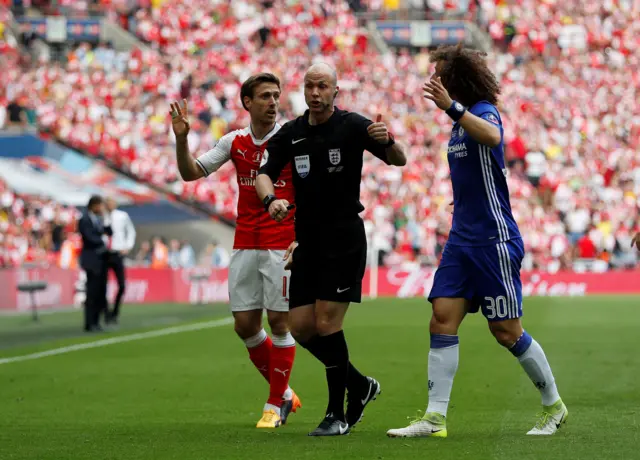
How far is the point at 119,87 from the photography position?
4044cm

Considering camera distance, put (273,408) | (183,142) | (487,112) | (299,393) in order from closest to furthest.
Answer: (487,112) → (183,142) → (273,408) → (299,393)

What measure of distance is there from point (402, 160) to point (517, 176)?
99.4 feet

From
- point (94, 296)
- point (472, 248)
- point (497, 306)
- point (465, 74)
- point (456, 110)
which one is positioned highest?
point (465, 74)

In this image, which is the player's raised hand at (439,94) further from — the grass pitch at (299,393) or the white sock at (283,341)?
the white sock at (283,341)

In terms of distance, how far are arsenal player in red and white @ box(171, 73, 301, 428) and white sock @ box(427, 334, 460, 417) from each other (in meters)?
1.65

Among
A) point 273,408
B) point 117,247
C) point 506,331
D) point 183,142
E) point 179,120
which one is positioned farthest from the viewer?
point 117,247

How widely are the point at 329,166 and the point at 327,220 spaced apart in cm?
34

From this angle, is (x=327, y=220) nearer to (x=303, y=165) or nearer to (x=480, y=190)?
(x=303, y=165)

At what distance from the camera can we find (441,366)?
7.79 meters

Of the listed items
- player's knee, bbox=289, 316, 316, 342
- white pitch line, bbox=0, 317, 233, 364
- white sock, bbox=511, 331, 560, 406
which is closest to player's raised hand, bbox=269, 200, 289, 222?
player's knee, bbox=289, 316, 316, 342

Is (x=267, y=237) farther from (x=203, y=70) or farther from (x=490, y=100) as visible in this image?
(x=203, y=70)

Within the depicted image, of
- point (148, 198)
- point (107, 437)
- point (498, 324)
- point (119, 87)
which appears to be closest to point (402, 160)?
point (498, 324)

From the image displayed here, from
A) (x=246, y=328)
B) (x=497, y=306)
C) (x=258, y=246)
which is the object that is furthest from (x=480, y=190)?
(x=246, y=328)

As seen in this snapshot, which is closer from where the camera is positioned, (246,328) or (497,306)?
(497,306)
